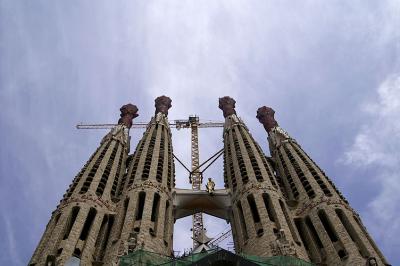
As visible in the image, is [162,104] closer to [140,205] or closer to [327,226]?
[140,205]

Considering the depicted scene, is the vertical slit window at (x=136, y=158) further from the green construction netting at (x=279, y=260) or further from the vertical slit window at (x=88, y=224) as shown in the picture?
the green construction netting at (x=279, y=260)

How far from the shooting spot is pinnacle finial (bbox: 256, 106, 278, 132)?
6141cm

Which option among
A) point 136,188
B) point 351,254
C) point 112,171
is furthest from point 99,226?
point 351,254

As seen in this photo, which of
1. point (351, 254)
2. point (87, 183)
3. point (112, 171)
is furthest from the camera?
point (112, 171)

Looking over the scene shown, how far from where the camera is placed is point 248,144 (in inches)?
2076

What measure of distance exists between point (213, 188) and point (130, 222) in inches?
438

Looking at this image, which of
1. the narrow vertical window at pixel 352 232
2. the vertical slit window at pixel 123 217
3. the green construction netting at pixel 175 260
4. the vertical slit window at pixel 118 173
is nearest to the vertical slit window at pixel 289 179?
the narrow vertical window at pixel 352 232

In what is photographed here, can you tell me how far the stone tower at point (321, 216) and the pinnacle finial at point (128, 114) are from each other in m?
18.6

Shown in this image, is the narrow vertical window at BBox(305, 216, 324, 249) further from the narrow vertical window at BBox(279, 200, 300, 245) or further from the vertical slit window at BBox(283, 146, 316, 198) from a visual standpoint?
the vertical slit window at BBox(283, 146, 316, 198)

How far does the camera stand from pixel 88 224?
3875cm

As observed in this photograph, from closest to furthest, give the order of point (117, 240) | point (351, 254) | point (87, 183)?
point (351, 254) → point (117, 240) → point (87, 183)

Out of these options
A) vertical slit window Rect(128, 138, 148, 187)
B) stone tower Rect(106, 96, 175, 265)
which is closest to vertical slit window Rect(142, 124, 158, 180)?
stone tower Rect(106, 96, 175, 265)

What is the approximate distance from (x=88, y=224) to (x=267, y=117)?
1182 inches

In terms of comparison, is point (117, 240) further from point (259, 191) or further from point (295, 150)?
point (295, 150)
